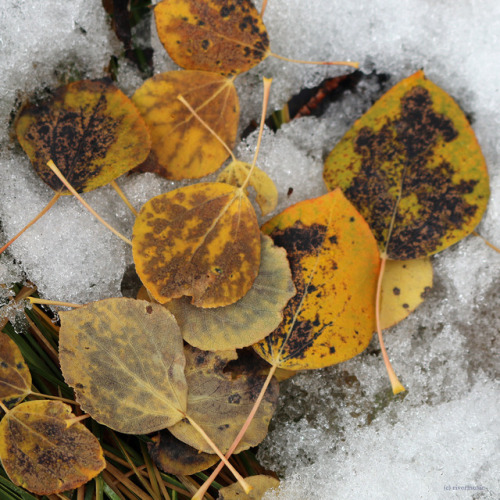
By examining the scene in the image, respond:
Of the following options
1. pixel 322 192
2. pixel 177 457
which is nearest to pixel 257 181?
pixel 322 192

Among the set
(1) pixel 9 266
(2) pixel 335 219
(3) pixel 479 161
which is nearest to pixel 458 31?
(3) pixel 479 161

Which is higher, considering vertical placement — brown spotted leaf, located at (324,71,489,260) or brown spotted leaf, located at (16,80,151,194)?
brown spotted leaf, located at (16,80,151,194)

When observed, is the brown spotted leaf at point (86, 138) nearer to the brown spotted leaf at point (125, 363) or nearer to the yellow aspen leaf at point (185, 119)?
the yellow aspen leaf at point (185, 119)

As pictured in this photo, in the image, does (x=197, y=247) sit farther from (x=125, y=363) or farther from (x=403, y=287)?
(x=403, y=287)

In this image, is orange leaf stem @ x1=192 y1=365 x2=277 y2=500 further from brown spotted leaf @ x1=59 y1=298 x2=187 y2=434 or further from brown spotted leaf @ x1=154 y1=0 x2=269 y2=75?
brown spotted leaf @ x1=154 y1=0 x2=269 y2=75

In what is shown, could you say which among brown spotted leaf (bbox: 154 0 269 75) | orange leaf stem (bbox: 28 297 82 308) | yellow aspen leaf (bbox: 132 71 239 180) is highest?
brown spotted leaf (bbox: 154 0 269 75)

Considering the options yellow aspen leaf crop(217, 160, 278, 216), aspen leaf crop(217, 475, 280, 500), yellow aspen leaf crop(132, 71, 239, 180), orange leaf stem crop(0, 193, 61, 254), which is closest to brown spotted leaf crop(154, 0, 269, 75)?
yellow aspen leaf crop(132, 71, 239, 180)
